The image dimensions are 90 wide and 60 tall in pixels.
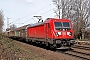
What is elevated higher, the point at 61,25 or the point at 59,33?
the point at 61,25

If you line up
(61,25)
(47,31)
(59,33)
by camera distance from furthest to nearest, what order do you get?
(47,31)
(61,25)
(59,33)

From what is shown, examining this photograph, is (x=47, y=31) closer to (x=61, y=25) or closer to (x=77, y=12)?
(x=61, y=25)

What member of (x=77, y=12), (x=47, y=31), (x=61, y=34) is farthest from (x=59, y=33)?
(x=77, y=12)

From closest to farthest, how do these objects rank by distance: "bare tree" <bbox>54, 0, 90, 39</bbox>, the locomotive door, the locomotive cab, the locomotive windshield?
the locomotive cab < the locomotive windshield < the locomotive door < "bare tree" <bbox>54, 0, 90, 39</bbox>

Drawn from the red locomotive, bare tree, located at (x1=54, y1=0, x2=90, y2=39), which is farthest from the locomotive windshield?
bare tree, located at (x1=54, y1=0, x2=90, y2=39)

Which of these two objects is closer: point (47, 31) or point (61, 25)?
point (61, 25)

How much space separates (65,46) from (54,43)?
117 cm

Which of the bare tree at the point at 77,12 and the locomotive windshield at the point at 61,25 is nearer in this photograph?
the locomotive windshield at the point at 61,25

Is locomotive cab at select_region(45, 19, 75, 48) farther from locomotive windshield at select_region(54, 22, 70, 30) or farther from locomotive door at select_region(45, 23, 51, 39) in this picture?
locomotive door at select_region(45, 23, 51, 39)

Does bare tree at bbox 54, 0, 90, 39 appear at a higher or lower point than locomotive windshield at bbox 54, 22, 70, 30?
higher

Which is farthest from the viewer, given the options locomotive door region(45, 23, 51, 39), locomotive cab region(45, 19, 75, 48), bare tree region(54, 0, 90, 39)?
bare tree region(54, 0, 90, 39)

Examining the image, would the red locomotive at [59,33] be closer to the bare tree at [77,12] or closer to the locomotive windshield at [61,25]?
the locomotive windshield at [61,25]

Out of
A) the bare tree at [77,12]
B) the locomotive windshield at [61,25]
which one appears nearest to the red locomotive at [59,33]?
the locomotive windshield at [61,25]

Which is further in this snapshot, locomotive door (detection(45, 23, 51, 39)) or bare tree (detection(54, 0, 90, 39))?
bare tree (detection(54, 0, 90, 39))
